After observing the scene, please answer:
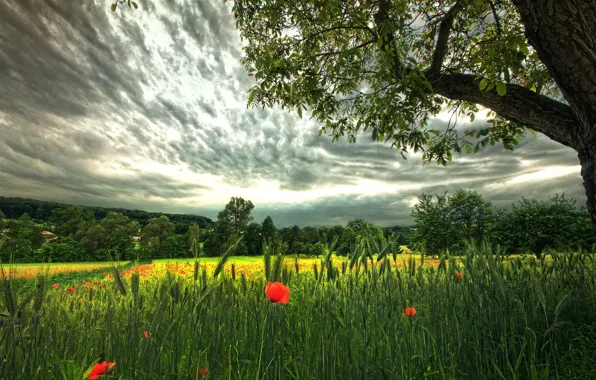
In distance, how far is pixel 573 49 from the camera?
342 cm

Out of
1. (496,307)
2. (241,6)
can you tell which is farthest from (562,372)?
(241,6)

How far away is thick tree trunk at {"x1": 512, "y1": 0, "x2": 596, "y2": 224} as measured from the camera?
341 centimetres

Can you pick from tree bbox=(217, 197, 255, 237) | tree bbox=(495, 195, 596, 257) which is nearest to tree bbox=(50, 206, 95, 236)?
tree bbox=(217, 197, 255, 237)

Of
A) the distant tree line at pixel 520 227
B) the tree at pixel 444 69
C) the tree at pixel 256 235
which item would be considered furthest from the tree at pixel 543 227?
the tree at pixel 256 235

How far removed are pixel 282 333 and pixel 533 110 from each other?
16.2 ft

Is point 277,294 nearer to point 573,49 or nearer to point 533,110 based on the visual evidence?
point 573,49

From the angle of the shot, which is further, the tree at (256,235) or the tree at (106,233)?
the tree at (106,233)

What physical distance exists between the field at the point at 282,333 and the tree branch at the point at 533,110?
217 cm

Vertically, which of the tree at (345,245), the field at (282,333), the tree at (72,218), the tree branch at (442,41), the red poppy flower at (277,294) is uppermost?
the tree branch at (442,41)

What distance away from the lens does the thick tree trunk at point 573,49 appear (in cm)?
341

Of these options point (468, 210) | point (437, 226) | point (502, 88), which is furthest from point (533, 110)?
point (468, 210)

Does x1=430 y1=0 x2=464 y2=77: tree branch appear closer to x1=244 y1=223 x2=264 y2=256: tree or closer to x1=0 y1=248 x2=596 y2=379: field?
x1=0 y1=248 x2=596 y2=379: field

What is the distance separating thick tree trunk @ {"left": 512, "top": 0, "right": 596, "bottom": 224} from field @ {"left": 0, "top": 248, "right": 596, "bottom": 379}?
6.14 feet

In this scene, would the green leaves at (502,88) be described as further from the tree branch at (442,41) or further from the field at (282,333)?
the tree branch at (442,41)
